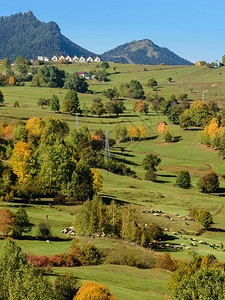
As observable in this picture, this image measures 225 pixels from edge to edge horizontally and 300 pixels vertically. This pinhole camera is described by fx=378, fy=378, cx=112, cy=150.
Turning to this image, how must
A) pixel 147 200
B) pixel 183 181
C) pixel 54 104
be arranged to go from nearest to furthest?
pixel 147 200, pixel 183 181, pixel 54 104

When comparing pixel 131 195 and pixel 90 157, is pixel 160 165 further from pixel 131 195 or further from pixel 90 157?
pixel 131 195

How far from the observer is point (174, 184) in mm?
111875

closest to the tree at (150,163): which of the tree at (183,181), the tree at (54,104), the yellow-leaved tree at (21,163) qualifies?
the tree at (183,181)

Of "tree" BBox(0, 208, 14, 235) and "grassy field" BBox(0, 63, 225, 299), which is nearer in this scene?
"grassy field" BBox(0, 63, 225, 299)

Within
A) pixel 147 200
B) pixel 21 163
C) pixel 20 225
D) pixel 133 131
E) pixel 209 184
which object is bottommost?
pixel 147 200

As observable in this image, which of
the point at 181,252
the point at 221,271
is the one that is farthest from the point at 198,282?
the point at 181,252

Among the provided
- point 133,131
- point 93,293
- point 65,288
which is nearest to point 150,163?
point 133,131

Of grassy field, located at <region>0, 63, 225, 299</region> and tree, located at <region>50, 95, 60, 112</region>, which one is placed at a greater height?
tree, located at <region>50, 95, 60, 112</region>

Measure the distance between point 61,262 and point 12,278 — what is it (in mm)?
15554

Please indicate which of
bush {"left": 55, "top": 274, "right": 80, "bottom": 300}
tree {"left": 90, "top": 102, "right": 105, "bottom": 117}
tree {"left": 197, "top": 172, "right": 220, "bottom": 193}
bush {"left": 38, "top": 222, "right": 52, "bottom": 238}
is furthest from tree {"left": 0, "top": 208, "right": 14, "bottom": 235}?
tree {"left": 90, "top": 102, "right": 105, "bottom": 117}

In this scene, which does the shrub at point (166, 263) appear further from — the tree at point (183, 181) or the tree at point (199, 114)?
the tree at point (199, 114)

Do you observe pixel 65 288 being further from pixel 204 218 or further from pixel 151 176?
pixel 151 176

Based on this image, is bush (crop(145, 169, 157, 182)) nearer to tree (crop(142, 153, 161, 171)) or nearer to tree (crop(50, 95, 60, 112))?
tree (crop(142, 153, 161, 171))

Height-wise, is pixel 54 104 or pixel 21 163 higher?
pixel 54 104
